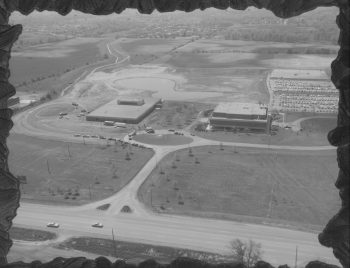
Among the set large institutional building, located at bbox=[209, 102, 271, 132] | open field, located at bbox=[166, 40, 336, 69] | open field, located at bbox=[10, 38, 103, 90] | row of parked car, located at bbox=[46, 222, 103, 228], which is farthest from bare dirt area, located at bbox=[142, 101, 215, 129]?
open field, located at bbox=[166, 40, 336, 69]

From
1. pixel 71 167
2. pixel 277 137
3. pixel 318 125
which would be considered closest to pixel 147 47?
pixel 318 125

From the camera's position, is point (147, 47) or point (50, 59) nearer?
point (50, 59)

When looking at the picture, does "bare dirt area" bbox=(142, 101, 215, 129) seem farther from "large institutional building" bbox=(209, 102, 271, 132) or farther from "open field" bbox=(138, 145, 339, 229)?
"open field" bbox=(138, 145, 339, 229)

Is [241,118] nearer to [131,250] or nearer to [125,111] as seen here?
[125,111]

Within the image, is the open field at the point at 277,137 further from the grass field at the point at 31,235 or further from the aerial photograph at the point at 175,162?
the grass field at the point at 31,235

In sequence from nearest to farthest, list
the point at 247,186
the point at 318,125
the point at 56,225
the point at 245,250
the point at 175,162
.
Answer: the point at 245,250
the point at 56,225
the point at 247,186
the point at 175,162
the point at 318,125

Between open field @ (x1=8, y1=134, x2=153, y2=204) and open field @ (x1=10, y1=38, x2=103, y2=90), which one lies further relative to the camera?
open field @ (x1=10, y1=38, x2=103, y2=90)
